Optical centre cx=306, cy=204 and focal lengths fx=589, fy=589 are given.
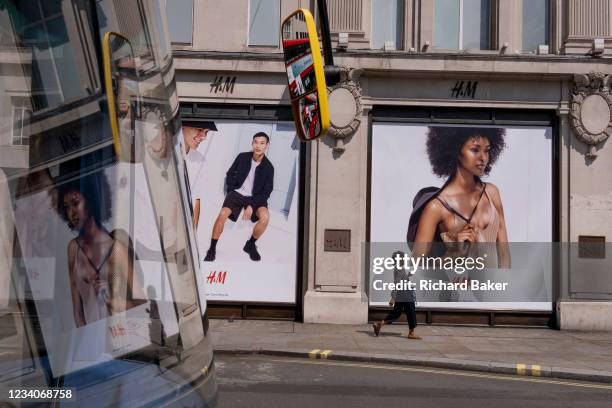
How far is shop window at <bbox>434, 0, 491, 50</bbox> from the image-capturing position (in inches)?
567

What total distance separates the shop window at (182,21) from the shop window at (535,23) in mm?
8157

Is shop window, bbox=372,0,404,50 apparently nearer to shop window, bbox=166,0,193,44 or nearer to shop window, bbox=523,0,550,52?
shop window, bbox=523,0,550,52

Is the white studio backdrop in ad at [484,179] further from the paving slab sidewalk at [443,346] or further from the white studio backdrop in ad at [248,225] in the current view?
the white studio backdrop in ad at [248,225]

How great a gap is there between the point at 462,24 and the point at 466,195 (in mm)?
4222

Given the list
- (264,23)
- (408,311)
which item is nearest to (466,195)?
(408,311)

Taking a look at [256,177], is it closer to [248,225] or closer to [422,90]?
[248,225]

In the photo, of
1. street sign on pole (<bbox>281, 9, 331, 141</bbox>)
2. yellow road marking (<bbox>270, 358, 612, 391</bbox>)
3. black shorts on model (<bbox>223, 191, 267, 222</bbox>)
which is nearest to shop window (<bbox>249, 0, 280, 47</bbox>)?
black shorts on model (<bbox>223, 191, 267, 222</bbox>)

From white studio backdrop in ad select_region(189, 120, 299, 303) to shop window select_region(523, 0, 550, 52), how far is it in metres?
6.16

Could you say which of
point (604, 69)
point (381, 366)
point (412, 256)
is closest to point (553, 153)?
point (604, 69)

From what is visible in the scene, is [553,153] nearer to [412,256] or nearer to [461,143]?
[461,143]

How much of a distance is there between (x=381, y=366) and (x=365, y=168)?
18.0 ft

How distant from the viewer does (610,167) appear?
13594 millimetres

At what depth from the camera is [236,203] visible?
13.9 m

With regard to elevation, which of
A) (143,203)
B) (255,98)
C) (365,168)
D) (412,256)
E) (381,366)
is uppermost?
(255,98)
